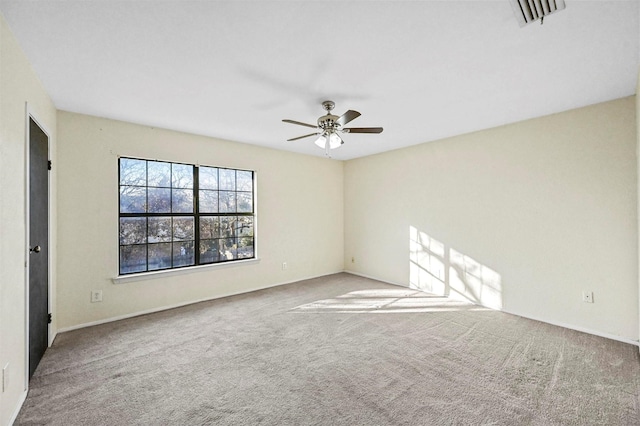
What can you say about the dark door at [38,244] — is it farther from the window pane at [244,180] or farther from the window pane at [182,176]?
the window pane at [244,180]

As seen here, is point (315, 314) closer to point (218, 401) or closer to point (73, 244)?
point (218, 401)

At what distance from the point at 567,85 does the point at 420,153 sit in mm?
2223

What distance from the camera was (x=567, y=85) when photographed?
2.61 m

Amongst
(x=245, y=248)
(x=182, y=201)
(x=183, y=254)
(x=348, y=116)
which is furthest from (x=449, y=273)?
(x=182, y=201)

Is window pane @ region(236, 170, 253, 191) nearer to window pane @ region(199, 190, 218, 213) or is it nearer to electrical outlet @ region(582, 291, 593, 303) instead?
window pane @ region(199, 190, 218, 213)

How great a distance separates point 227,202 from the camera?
4582 mm

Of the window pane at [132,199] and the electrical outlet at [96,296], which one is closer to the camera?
the electrical outlet at [96,296]

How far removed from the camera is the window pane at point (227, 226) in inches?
177

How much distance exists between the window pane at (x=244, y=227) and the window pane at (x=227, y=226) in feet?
0.33

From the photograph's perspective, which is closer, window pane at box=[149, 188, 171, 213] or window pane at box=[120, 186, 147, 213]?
window pane at box=[120, 186, 147, 213]

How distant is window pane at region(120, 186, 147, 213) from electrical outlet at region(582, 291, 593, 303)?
530 cm

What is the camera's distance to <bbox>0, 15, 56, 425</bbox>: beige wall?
1688mm

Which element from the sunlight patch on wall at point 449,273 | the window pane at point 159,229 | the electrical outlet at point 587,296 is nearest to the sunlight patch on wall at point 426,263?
the sunlight patch on wall at point 449,273

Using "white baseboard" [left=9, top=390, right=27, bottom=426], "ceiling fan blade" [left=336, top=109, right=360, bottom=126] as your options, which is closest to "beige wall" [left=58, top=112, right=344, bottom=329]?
"white baseboard" [left=9, top=390, right=27, bottom=426]
